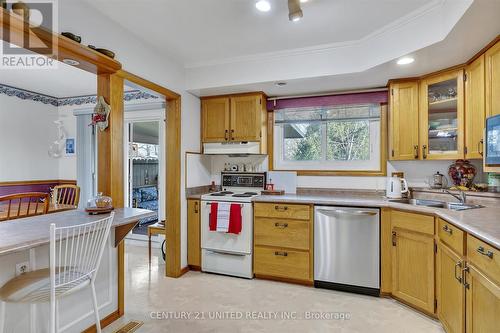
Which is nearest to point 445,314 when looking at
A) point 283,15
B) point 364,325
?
point 364,325

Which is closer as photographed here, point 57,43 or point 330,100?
point 57,43

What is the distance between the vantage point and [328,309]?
2391 mm

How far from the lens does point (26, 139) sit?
167 inches

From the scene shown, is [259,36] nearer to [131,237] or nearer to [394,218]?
[394,218]

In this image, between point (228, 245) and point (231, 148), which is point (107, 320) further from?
point (231, 148)

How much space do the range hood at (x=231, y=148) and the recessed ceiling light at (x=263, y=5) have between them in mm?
1594

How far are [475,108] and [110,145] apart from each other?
3024 mm

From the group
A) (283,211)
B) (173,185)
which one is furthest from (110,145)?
(283,211)

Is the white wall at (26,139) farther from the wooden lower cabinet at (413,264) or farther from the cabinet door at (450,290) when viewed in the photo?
the cabinet door at (450,290)

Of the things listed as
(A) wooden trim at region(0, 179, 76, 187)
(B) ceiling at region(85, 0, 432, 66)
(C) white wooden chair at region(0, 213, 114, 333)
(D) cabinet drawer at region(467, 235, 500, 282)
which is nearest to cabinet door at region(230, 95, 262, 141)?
(B) ceiling at region(85, 0, 432, 66)

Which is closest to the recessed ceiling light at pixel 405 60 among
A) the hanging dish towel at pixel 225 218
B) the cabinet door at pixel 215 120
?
the cabinet door at pixel 215 120

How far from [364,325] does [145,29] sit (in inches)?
121

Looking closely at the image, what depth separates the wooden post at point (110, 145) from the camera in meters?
2.19

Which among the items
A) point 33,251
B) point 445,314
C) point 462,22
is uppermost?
point 462,22
